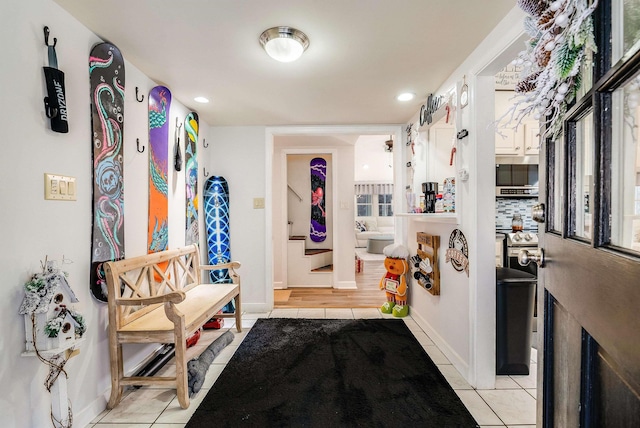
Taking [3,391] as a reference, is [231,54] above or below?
above

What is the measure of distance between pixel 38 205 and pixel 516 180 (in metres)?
3.55

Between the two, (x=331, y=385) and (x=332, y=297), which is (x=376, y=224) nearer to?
(x=332, y=297)

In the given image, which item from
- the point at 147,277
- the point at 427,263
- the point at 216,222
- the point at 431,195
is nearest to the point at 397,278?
the point at 427,263

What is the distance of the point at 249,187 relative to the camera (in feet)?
11.6

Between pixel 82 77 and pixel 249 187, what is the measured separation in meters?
1.98

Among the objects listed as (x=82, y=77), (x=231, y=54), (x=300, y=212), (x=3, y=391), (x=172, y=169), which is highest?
(x=231, y=54)

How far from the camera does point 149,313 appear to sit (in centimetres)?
210

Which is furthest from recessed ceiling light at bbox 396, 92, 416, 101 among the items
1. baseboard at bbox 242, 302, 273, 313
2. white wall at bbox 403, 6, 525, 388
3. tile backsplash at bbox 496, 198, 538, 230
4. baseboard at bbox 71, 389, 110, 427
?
baseboard at bbox 71, 389, 110, 427

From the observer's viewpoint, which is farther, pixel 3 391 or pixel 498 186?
pixel 498 186

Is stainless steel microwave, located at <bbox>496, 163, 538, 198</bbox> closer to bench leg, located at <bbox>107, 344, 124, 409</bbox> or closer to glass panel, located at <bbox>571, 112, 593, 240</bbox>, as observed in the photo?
glass panel, located at <bbox>571, 112, 593, 240</bbox>

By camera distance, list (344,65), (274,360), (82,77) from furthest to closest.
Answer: (274,360), (344,65), (82,77)

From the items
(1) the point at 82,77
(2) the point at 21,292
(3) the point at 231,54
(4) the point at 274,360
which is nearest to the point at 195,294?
(4) the point at 274,360

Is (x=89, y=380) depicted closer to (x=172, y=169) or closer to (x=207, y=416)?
(x=207, y=416)

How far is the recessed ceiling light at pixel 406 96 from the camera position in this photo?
2636mm
